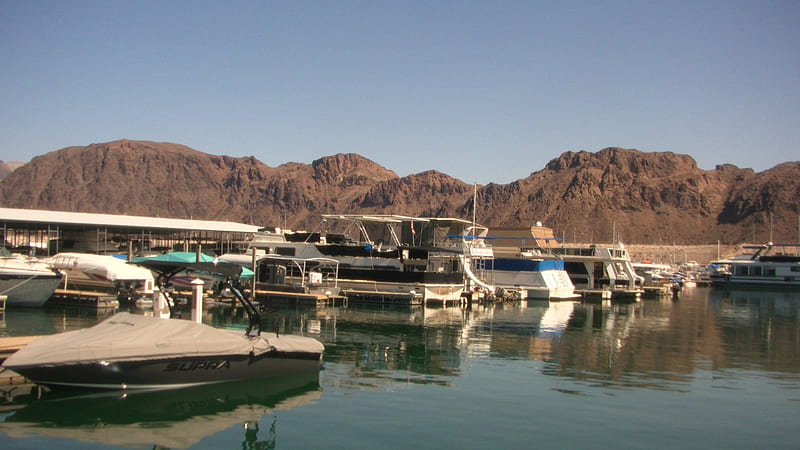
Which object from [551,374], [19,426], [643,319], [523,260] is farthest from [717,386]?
[523,260]

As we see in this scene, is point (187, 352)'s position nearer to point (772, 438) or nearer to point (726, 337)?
point (772, 438)

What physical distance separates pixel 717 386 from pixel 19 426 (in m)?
19.0

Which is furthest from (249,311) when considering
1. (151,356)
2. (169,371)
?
(151,356)

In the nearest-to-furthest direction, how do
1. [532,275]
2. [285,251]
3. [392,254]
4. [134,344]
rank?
[134,344], [392,254], [285,251], [532,275]

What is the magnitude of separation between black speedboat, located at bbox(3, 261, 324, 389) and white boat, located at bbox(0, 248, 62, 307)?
1968 cm

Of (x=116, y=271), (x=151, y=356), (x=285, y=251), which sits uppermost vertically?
(x=285, y=251)

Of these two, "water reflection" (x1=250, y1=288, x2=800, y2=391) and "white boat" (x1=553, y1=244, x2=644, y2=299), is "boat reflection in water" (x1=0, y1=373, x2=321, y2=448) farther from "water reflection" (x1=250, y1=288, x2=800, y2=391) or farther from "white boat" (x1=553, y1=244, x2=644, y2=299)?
"white boat" (x1=553, y1=244, x2=644, y2=299)

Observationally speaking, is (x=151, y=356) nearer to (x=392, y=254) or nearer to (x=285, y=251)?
(x=392, y=254)

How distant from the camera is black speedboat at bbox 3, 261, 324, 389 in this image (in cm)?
1472

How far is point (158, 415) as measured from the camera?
1476 centimetres

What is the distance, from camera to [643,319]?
4269cm

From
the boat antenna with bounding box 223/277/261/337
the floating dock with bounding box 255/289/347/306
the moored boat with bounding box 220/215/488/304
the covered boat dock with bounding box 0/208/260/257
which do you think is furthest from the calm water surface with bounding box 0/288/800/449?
the covered boat dock with bounding box 0/208/260/257

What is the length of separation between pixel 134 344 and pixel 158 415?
1806 mm

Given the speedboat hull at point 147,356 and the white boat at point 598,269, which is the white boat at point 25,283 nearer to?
the speedboat hull at point 147,356
